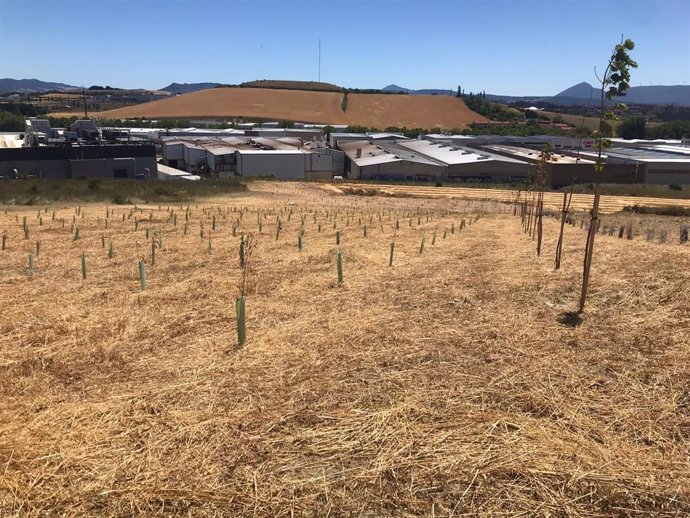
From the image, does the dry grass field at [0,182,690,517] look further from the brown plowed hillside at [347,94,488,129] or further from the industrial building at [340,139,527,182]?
the brown plowed hillside at [347,94,488,129]

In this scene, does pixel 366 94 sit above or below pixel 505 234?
above

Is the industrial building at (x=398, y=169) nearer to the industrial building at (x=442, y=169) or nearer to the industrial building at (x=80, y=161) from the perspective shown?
the industrial building at (x=442, y=169)

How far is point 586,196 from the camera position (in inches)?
1992

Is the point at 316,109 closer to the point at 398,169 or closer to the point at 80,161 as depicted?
the point at 398,169

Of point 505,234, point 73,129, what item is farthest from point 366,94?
point 505,234

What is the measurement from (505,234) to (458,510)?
1614 cm

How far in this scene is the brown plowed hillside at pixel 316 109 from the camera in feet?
429

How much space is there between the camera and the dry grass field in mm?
4242

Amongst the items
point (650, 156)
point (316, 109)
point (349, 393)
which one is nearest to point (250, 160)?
point (650, 156)

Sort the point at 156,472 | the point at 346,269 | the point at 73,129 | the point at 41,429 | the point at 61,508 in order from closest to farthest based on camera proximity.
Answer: the point at 61,508
the point at 156,472
the point at 41,429
the point at 346,269
the point at 73,129

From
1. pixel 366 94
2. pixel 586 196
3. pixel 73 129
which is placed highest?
pixel 366 94

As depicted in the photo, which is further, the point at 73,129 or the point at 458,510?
the point at 73,129

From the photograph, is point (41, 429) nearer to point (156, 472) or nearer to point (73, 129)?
point (156, 472)

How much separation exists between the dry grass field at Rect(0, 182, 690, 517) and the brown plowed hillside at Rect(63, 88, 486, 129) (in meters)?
122
